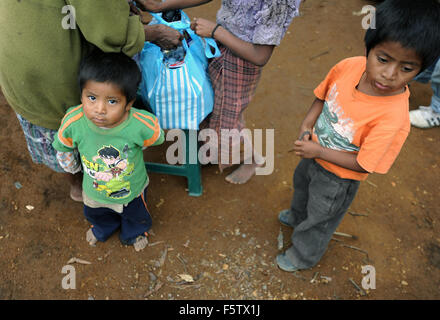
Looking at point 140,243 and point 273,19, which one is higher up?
point 273,19

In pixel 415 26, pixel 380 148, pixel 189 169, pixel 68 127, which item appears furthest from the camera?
pixel 189 169

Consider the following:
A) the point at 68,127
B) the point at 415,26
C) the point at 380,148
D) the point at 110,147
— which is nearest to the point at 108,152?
the point at 110,147

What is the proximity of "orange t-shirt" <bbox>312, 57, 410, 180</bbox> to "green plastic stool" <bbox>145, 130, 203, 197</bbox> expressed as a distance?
1.05m

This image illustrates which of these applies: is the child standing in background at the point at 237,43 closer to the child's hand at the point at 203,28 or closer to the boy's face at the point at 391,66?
the child's hand at the point at 203,28

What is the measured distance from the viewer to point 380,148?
5.26 ft

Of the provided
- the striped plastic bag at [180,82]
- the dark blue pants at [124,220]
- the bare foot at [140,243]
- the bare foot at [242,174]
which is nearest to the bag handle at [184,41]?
the striped plastic bag at [180,82]

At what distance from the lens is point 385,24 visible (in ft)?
4.77

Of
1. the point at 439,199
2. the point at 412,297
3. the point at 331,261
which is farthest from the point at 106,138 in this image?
the point at 439,199

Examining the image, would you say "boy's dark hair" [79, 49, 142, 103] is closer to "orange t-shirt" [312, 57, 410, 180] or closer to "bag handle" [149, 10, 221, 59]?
"bag handle" [149, 10, 221, 59]

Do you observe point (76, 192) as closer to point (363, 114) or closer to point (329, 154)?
point (329, 154)

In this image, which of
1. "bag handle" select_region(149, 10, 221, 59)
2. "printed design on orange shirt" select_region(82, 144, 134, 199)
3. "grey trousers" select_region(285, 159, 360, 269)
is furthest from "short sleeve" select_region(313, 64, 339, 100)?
A: "printed design on orange shirt" select_region(82, 144, 134, 199)

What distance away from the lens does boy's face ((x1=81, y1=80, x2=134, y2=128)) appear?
5.69 feet

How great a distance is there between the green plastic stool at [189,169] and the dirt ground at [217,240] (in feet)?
0.30

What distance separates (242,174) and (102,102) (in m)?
1.62
